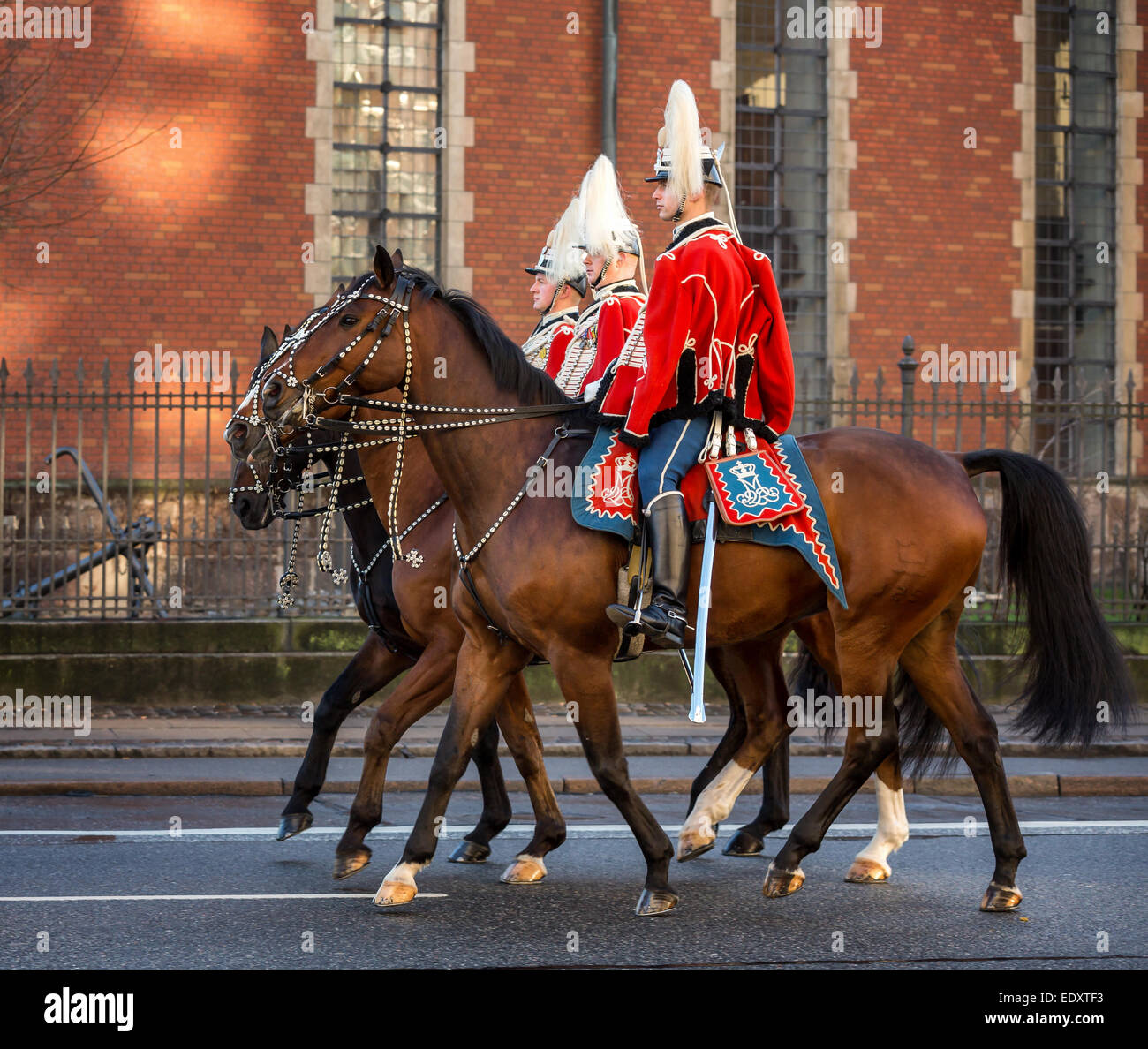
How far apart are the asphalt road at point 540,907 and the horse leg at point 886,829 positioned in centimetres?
10

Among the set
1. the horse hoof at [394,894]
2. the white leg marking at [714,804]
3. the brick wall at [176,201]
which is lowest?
the horse hoof at [394,894]

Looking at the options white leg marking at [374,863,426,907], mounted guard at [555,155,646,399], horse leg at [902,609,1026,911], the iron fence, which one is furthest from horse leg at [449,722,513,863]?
the iron fence

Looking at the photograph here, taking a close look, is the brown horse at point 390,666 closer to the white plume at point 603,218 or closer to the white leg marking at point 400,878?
the white leg marking at point 400,878

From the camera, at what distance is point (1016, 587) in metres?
7.55

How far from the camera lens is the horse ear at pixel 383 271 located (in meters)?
6.70

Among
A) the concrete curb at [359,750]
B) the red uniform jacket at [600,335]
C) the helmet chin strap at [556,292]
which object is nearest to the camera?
the red uniform jacket at [600,335]

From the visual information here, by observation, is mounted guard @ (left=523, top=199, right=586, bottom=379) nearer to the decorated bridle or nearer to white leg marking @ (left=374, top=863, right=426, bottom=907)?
the decorated bridle

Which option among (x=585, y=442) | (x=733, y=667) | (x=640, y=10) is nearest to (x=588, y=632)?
(x=585, y=442)

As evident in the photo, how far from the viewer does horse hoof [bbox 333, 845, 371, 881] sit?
6996 mm

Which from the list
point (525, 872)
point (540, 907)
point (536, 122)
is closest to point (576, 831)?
point (525, 872)

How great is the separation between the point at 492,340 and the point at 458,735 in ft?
5.59

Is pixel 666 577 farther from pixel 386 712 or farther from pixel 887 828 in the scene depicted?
pixel 887 828

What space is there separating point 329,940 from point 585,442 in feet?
7.55

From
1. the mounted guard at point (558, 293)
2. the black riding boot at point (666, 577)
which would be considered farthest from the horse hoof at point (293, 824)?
the mounted guard at point (558, 293)
